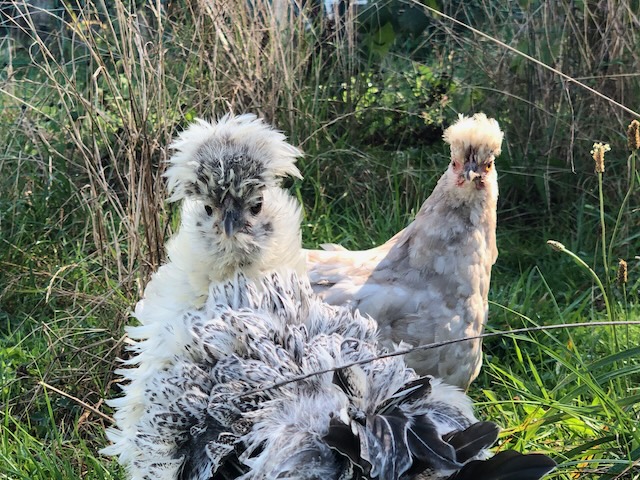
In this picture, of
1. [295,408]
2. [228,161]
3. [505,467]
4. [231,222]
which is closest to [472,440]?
[505,467]

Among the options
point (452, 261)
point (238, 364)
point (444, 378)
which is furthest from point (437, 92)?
point (238, 364)

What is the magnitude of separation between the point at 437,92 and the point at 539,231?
4.11 feet

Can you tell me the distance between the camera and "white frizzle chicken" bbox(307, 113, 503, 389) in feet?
10.3

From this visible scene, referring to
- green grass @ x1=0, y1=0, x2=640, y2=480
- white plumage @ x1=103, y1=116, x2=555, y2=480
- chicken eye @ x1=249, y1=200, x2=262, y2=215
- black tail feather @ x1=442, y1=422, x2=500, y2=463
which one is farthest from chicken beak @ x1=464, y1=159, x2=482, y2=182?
black tail feather @ x1=442, y1=422, x2=500, y2=463

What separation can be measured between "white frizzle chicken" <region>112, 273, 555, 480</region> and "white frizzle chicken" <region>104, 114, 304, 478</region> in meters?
0.21

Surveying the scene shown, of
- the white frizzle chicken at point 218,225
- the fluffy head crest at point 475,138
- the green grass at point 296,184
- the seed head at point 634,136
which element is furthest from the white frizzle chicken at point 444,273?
the seed head at point 634,136

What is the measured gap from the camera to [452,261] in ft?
10.6

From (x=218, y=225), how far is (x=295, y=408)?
877 mm

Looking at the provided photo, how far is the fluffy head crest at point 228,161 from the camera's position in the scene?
2.66 meters

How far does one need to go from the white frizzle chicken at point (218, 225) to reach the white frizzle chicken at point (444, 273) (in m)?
0.53

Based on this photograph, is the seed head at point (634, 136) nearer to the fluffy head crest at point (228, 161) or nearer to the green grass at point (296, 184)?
the green grass at point (296, 184)

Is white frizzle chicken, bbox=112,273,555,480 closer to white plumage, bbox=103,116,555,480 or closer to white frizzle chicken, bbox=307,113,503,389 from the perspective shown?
white plumage, bbox=103,116,555,480

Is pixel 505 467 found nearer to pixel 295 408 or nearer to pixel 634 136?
pixel 295 408

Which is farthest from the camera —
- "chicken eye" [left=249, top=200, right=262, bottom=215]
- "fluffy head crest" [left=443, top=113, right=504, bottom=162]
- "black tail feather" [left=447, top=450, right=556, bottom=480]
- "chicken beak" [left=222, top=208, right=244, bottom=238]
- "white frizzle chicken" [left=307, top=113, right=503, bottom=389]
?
"fluffy head crest" [left=443, top=113, right=504, bottom=162]
